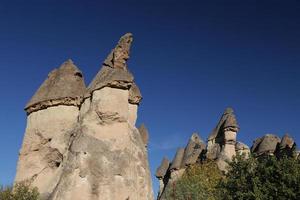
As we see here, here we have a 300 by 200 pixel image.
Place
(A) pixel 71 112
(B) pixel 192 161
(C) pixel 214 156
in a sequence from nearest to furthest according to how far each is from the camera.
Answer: (A) pixel 71 112 → (C) pixel 214 156 → (B) pixel 192 161

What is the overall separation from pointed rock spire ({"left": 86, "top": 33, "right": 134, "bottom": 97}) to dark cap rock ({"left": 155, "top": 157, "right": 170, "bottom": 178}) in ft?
91.1

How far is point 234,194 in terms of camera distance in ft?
69.9

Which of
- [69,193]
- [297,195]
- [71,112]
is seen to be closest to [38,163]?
[71,112]

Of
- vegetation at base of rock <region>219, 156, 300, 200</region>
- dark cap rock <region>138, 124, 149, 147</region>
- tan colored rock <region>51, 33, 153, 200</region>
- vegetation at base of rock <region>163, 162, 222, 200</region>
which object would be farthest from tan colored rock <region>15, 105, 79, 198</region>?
dark cap rock <region>138, 124, 149, 147</region>

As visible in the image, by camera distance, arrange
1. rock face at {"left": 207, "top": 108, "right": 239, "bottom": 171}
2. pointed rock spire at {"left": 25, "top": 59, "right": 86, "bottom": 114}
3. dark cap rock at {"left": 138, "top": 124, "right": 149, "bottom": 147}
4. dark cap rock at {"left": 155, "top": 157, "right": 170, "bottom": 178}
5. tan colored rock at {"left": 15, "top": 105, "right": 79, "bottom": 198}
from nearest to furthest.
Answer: tan colored rock at {"left": 15, "top": 105, "right": 79, "bottom": 198} < pointed rock spire at {"left": 25, "top": 59, "right": 86, "bottom": 114} < dark cap rock at {"left": 138, "top": 124, "right": 149, "bottom": 147} < rock face at {"left": 207, "top": 108, "right": 239, "bottom": 171} < dark cap rock at {"left": 155, "top": 157, "right": 170, "bottom": 178}

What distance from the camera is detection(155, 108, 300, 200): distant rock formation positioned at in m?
37.0

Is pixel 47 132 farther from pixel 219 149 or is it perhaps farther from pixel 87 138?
pixel 219 149

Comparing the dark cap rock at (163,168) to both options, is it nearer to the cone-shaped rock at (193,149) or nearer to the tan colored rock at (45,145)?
the cone-shaped rock at (193,149)

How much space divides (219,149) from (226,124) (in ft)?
6.98

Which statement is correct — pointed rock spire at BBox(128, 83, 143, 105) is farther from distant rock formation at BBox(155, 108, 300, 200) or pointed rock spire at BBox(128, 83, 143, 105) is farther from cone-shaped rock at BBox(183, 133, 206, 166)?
cone-shaped rock at BBox(183, 133, 206, 166)

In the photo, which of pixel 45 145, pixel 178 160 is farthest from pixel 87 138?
pixel 178 160

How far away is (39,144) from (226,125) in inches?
857

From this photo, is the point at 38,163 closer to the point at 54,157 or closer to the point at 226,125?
the point at 54,157

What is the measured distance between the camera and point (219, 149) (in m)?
37.6
